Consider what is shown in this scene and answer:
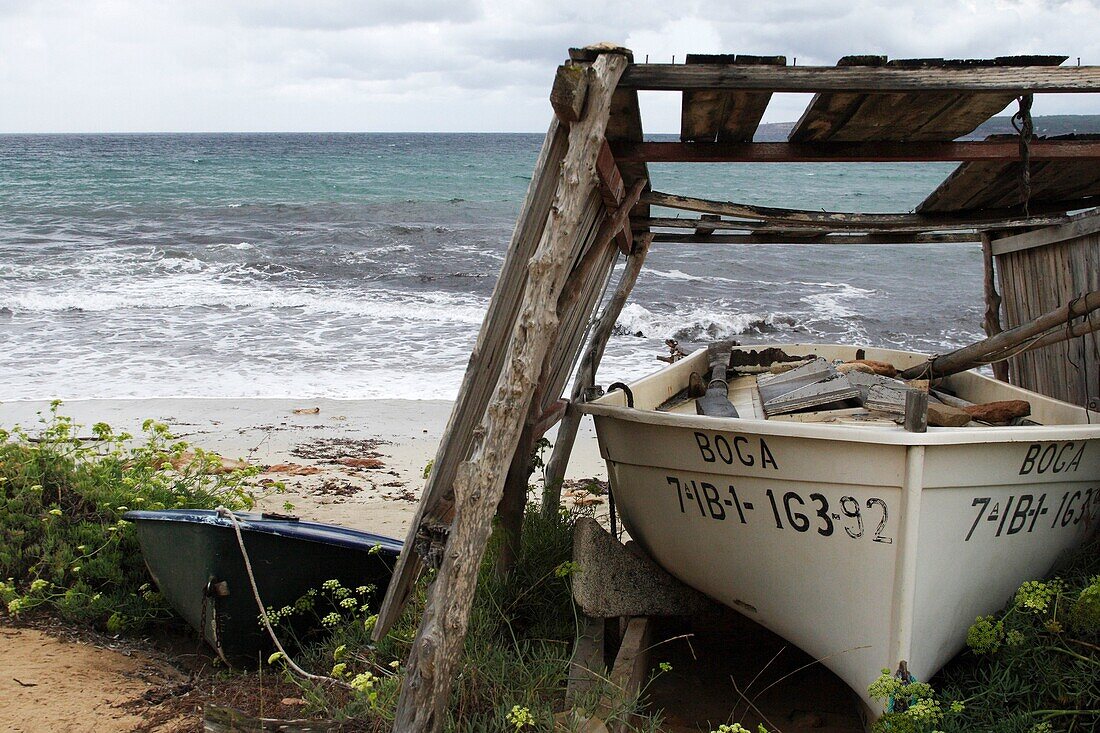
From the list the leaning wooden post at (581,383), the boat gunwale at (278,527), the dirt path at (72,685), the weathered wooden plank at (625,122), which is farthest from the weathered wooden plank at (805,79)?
the dirt path at (72,685)

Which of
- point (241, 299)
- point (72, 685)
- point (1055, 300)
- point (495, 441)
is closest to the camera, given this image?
point (495, 441)

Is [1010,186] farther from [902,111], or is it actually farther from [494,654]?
[494,654]

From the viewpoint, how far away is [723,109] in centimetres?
377

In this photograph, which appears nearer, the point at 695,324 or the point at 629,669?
the point at 629,669

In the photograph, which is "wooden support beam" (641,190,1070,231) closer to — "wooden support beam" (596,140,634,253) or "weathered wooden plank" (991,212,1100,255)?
"weathered wooden plank" (991,212,1100,255)

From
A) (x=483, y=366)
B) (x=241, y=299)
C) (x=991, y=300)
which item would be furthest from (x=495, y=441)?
(x=241, y=299)

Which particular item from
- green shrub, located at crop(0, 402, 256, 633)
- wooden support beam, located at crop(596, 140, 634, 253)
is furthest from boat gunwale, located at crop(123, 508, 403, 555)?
wooden support beam, located at crop(596, 140, 634, 253)

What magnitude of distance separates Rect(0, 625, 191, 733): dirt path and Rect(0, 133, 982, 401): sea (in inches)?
259

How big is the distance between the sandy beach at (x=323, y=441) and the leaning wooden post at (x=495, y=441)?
3288 millimetres

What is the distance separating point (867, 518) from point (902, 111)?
1653mm

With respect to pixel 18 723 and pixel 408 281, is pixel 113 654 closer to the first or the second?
pixel 18 723

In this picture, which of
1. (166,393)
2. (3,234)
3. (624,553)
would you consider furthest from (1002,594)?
(3,234)

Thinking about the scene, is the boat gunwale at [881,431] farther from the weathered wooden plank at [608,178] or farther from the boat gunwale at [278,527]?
the boat gunwale at [278,527]

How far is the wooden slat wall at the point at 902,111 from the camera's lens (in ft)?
11.3
